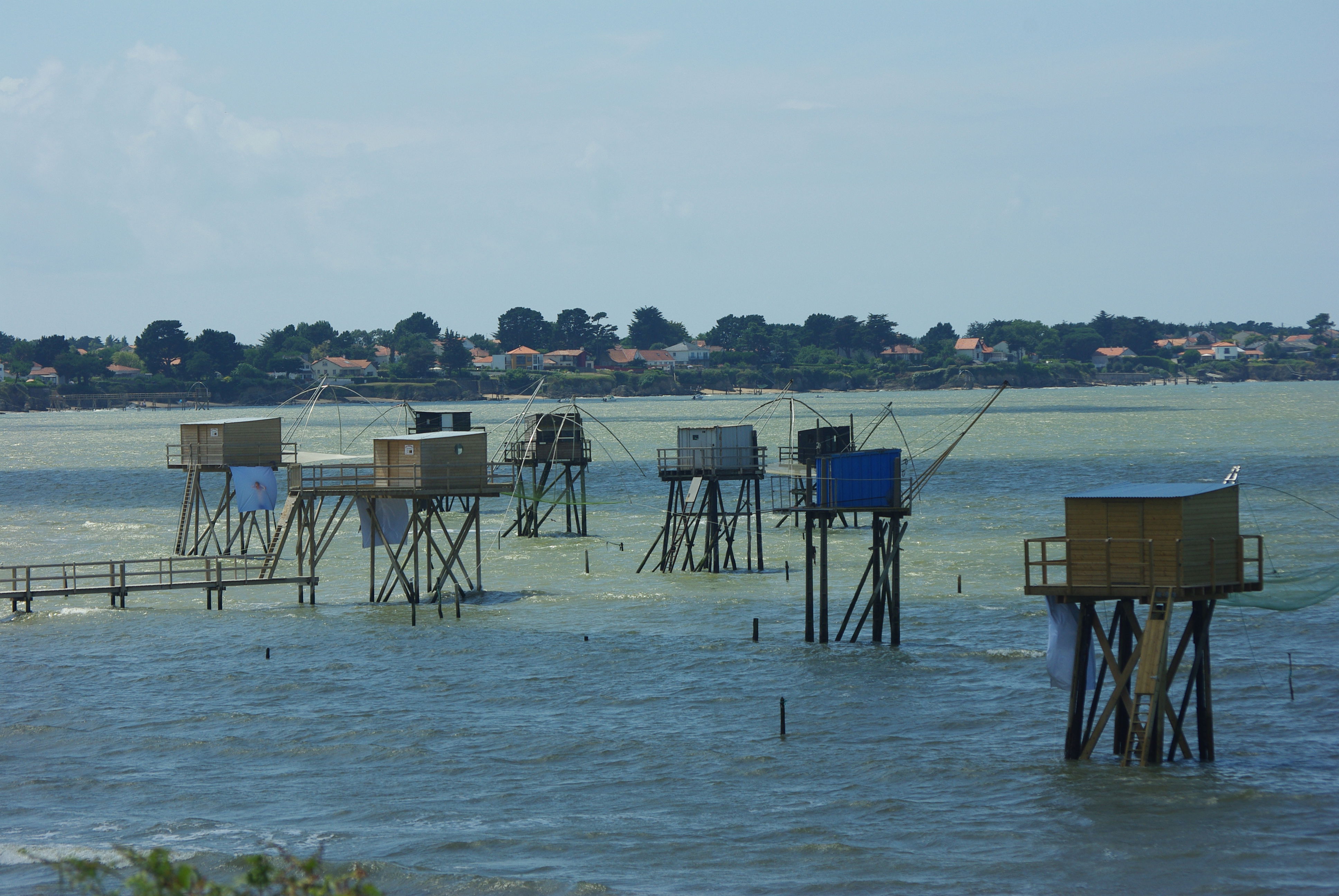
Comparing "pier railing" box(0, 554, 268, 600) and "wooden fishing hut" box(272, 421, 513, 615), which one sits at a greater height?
"wooden fishing hut" box(272, 421, 513, 615)

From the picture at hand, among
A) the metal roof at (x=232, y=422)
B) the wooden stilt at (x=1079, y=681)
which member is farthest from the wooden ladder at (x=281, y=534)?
the wooden stilt at (x=1079, y=681)

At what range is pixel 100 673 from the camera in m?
40.8

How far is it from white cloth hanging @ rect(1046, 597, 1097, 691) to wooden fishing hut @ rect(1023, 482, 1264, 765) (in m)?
0.08

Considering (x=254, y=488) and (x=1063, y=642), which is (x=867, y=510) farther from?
(x=254, y=488)

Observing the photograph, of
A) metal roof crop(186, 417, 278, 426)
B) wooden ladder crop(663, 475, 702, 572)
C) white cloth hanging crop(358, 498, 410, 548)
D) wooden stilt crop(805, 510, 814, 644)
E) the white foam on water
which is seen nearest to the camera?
the white foam on water

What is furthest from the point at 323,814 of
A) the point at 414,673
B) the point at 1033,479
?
the point at 1033,479

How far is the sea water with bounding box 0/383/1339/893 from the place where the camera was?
81.9 ft

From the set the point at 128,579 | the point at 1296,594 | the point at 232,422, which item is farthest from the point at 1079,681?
the point at 232,422

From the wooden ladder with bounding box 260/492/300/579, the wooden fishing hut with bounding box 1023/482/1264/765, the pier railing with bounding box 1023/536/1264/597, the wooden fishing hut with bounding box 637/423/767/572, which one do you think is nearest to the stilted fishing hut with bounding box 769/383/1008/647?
the wooden fishing hut with bounding box 1023/482/1264/765

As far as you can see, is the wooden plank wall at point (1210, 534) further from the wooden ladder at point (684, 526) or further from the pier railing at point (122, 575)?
the pier railing at point (122, 575)

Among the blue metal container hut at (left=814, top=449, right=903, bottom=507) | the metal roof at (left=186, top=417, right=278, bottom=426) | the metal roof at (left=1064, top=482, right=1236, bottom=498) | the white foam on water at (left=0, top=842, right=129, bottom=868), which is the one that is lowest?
the white foam on water at (left=0, top=842, right=129, bottom=868)

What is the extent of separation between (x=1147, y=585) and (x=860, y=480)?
15.3 metres

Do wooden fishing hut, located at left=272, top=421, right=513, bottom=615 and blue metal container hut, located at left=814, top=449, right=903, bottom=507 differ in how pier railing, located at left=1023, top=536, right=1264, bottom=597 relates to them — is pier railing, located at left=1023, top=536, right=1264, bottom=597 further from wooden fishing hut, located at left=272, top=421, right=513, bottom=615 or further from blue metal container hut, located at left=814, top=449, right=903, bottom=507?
wooden fishing hut, located at left=272, top=421, right=513, bottom=615

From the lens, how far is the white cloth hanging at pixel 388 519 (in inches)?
2077
